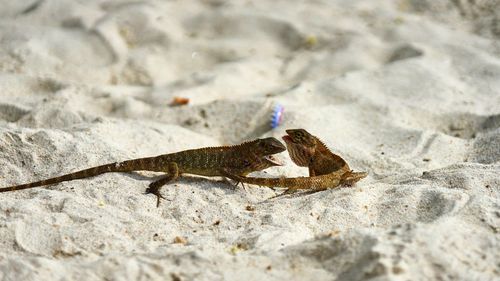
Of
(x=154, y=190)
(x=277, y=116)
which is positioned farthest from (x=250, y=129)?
(x=154, y=190)

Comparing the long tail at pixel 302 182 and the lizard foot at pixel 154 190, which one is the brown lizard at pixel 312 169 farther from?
the lizard foot at pixel 154 190

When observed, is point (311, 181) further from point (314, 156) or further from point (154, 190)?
point (154, 190)

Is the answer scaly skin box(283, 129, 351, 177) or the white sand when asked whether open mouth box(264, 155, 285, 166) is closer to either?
scaly skin box(283, 129, 351, 177)

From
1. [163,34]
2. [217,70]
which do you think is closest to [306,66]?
[217,70]

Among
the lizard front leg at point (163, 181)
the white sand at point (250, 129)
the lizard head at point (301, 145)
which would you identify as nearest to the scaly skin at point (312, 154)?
the lizard head at point (301, 145)

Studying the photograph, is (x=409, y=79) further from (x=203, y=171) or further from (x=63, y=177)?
(x=63, y=177)
